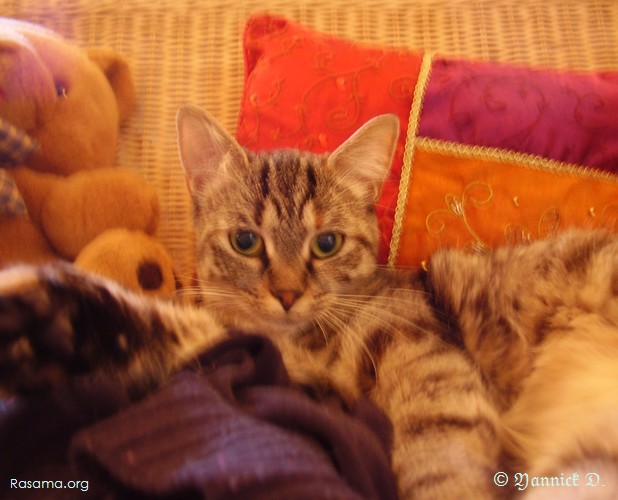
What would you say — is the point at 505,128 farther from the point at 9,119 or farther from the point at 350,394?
the point at 9,119

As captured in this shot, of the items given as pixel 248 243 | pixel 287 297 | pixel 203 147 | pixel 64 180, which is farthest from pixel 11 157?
pixel 287 297

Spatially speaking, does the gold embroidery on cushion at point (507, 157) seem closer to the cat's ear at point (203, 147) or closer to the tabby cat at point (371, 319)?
the tabby cat at point (371, 319)

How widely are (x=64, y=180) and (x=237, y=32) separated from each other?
708mm

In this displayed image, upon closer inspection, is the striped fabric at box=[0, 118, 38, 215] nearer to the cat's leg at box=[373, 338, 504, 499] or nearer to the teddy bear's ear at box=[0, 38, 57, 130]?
the teddy bear's ear at box=[0, 38, 57, 130]

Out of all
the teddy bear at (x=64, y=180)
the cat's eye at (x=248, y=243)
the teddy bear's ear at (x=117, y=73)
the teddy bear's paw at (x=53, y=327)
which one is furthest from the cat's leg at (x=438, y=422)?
the teddy bear's ear at (x=117, y=73)

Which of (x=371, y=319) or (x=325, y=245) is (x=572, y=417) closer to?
(x=371, y=319)

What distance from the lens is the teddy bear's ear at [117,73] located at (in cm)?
141

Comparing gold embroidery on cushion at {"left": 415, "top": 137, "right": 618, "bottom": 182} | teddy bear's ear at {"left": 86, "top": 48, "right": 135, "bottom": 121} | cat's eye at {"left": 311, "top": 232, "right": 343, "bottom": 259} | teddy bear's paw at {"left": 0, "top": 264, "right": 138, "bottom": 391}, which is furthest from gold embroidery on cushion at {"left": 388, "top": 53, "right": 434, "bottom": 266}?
teddy bear's ear at {"left": 86, "top": 48, "right": 135, "bottom": 121}

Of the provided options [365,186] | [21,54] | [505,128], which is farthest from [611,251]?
[21,54]

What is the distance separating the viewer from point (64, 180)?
1237 millimetres

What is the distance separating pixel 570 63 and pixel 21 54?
146 cm

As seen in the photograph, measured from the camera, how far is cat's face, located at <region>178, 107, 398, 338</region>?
1.02 m

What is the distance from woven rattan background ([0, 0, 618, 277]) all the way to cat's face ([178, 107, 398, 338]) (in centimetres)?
46

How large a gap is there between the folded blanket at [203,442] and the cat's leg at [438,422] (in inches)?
2.6
